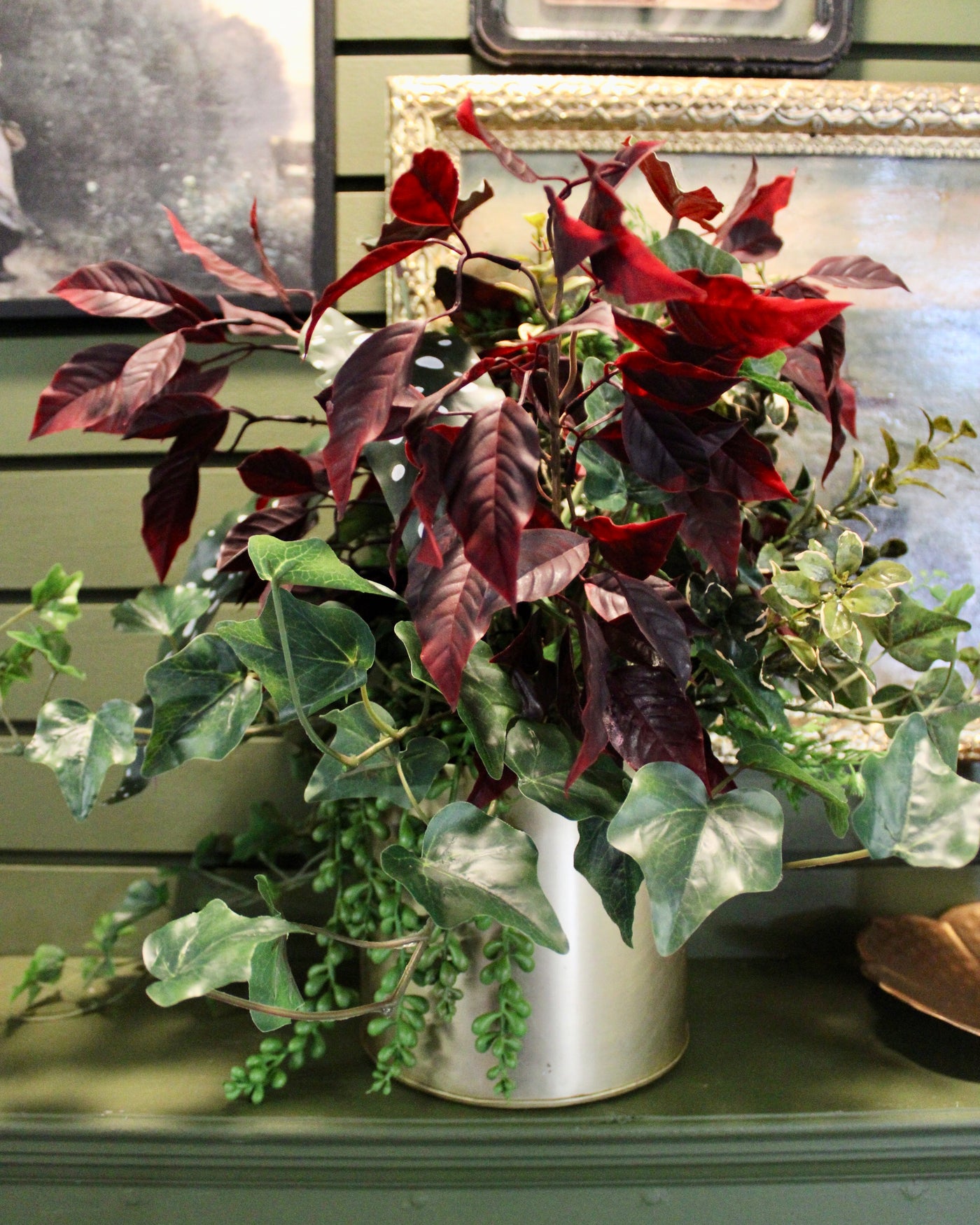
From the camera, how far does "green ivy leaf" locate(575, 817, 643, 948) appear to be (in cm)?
50

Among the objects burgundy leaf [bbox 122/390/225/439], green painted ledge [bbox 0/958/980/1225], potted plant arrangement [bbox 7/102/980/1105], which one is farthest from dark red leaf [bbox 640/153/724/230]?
green painted ledge [bbox 0/958/980/1225]

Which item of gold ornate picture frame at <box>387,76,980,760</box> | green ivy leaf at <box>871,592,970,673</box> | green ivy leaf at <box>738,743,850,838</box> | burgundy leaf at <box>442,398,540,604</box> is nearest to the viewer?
burgundy leaf at <box>442,398,540,604</box>

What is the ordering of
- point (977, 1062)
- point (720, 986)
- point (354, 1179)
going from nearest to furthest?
point (354, 1179), point (977, 1062), point (720, 986)

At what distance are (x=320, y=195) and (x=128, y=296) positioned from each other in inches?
13.8

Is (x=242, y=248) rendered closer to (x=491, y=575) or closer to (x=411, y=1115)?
(x=491, y=575)

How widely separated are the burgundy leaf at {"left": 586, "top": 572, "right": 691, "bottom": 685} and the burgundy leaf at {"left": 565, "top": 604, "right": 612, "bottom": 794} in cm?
1

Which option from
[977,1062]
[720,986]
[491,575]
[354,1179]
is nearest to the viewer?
[491,575]

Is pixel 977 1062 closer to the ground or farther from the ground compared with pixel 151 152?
closer to the ground

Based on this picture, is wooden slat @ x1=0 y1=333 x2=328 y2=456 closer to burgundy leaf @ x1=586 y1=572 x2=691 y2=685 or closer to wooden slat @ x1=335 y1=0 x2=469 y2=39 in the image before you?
wooden slat @ x1=335 y1=0 x2=469 y2=39

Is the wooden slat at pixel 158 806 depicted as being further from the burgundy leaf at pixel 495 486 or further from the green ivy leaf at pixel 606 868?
the burgundy leaf at pixel 495 486

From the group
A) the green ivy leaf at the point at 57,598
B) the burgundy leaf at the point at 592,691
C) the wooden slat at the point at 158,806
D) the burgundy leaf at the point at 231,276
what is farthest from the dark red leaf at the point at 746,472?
the wooden slat at the point at 158,806

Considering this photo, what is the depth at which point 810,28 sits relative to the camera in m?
0.87

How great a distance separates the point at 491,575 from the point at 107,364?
1.20 ft

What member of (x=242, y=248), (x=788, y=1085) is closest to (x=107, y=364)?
(x=242, y=248)
